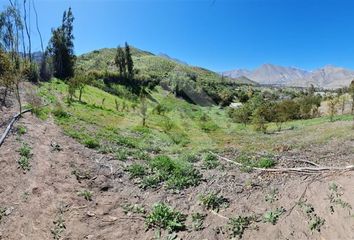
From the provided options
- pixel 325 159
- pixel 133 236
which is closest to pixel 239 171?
pixel 325 159

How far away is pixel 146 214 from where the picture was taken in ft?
24.1

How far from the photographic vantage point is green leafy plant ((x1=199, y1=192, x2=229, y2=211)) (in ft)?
23.7

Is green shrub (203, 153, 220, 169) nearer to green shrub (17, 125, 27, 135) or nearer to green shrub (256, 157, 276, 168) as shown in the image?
green shrub (256, 157, 276, 168)

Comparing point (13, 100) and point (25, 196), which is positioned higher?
point (13, 100)

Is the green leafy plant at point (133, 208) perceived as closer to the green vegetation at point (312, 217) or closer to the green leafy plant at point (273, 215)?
the green leafy plant at point (273, 215)

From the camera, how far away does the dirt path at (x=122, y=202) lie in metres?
6.45

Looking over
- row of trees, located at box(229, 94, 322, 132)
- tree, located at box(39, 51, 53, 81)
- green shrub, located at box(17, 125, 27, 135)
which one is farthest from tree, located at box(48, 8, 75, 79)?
green shrub, located at box(17, 125, 27, 135)

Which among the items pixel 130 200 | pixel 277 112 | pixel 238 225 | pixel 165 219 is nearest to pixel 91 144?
pixel 130 200

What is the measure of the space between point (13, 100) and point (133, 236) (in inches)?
598

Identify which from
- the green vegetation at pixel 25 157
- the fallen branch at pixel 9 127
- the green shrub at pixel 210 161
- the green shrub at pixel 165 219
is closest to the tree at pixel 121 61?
the fallen branch at pixel 9 127

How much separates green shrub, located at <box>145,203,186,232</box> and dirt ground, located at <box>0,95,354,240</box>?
0.54ft

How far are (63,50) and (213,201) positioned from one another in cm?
4278

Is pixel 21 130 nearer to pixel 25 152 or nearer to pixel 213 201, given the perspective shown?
pixel 25 152

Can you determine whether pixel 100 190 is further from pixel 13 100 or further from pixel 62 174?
pixel 13 100
